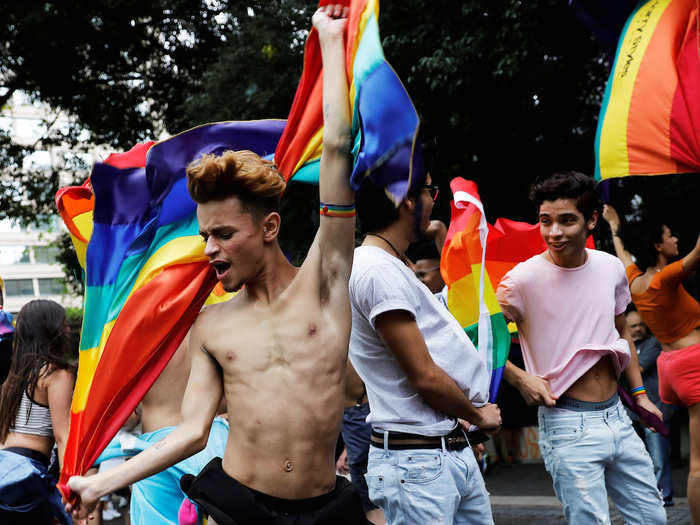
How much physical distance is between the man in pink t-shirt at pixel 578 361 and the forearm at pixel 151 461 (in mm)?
1998

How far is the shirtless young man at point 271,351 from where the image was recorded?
9.02 ft

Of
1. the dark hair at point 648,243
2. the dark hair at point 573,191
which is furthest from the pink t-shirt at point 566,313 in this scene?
the dark hair at point 648,243

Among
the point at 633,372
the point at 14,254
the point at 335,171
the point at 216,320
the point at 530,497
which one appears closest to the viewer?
the point at 335,171

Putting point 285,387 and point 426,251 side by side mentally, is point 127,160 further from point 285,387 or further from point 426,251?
point 426,251

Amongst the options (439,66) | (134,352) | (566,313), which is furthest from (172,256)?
(439,66)

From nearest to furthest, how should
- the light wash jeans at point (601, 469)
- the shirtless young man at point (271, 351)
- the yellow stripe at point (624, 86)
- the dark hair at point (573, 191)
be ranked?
1. the shirtless young man at point (271, 351)
2. the light wash jeans at point (601, 469)
3. the dark hair at point (573, 191)
4. the yellow stripe at point (624, 86)

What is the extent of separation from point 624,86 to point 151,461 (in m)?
3.82

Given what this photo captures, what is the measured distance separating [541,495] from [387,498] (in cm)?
605

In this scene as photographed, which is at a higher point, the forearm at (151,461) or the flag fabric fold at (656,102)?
the flag fabric fold at (656,102)

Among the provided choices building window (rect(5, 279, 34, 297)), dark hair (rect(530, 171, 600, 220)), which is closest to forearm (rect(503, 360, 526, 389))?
dark hair (rect(530, 171, 600, 220))

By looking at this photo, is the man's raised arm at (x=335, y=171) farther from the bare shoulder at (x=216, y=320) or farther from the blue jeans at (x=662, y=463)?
the blue jeans at (x=662, y=463)

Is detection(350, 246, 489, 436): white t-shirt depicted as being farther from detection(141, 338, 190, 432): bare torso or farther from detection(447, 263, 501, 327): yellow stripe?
detection(141, 338, 190, 432): bare torso

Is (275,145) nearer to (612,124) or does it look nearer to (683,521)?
(612,124)

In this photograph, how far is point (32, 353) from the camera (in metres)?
5.44
